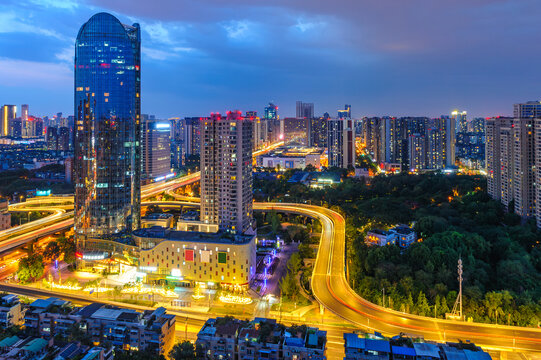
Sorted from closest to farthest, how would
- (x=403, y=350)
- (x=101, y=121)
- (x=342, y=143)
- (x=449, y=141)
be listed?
(x=403, y=350) < (x=101, y=121) < (x=342, y=143) < (x=449, y=141)

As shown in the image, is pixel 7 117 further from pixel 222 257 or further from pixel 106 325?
pixel 106 325

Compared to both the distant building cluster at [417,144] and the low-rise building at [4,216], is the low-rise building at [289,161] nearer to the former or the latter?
the distant building cluster at [417,144]

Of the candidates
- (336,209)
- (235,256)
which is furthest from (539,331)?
(336,209)

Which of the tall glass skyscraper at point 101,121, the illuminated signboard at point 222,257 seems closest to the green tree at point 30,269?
the tall glass skyscraper at point 101,121

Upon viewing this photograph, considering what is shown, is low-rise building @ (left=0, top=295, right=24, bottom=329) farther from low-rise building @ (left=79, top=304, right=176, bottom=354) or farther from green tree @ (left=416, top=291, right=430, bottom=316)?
green tree @ (left=416, top=291, right=430, bottom=316)

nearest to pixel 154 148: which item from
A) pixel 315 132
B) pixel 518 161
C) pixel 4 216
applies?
pixel 4 216

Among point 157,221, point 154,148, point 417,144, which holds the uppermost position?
point 417,144

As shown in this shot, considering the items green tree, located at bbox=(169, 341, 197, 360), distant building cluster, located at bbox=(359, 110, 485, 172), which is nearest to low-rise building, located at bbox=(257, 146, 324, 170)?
distant building cluster, located at bbox=(359, 110, 485, 172)

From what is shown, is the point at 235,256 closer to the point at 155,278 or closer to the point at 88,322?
the point at 155,278
